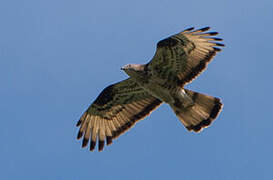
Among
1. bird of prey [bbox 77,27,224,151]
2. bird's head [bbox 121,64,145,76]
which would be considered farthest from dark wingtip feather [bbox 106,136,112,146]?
bird's head [bbox 121,64,145,76]

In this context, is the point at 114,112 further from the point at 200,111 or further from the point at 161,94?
the point at 200,111

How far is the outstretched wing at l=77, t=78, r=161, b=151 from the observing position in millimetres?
13695

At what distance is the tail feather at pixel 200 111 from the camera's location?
1309 cm

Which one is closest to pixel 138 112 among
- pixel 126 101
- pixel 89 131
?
pixel 126 101

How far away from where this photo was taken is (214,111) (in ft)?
43.0

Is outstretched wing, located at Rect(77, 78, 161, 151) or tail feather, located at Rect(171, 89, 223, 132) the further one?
outstretched wing, located at Rect(77, 78, 161, 151)

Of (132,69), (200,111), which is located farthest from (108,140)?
(200,111)

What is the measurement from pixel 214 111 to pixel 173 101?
39.9 inches

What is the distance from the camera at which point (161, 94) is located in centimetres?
1291

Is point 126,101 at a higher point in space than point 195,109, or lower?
higher

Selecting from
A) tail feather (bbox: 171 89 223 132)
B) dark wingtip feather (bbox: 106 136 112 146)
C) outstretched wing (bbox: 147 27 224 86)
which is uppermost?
outstretched wing (bbox: 147 27 224 86)

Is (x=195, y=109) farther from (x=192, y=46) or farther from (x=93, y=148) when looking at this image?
(x=93, y=148)

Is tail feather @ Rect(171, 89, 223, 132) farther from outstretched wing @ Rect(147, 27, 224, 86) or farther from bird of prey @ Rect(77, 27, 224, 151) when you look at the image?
outstretched wing @ Rect(147, 27, 224, 86)

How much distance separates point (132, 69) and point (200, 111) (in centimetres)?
198
